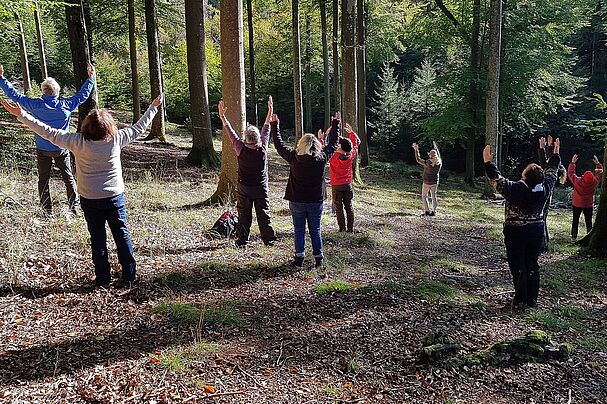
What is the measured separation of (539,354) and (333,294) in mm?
2277

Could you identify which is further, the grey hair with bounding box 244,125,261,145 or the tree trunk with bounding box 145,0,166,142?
the tree trunk with bounding box 145,0,166,142

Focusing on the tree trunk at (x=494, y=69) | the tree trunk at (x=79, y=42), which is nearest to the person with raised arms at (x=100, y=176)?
the tree trunk at (x=79, y=42)

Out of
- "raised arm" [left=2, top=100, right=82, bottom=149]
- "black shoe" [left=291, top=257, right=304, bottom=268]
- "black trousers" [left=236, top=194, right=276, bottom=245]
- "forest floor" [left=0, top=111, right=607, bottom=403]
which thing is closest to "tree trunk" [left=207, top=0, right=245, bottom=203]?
"black trousers" [left=236, top=194, right=276, bottom=245]

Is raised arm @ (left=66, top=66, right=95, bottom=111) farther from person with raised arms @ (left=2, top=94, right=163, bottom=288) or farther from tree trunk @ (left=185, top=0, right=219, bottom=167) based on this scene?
tree trunk @ (left=185, top=0, right=219, bottom=167)

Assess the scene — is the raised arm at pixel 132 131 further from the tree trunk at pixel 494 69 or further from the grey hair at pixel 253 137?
the tree trunk at pixel 494 69

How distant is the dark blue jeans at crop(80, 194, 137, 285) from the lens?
5121 mm

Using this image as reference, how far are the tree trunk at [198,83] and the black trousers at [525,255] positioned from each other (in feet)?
32.5

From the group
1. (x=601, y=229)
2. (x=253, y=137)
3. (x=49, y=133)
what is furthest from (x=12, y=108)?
(x=601, y=229)

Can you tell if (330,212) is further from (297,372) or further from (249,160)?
(297,372)

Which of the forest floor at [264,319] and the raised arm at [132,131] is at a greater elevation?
the raised arm at [132,131]

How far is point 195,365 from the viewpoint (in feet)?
12.8

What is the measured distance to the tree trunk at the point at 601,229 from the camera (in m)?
8.87

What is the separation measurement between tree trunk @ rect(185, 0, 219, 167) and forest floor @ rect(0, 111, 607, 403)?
527 centimetres

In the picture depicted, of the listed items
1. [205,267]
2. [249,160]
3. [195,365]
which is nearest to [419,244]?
[249,160]
